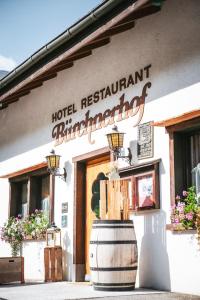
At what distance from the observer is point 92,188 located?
339 inches

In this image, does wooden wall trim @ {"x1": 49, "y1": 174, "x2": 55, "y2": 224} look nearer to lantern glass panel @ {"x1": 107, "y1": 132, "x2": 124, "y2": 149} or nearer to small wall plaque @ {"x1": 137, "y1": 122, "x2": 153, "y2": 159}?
lantern glass panel @ {"x1": 107, "y1": 132, "x2": 124, "y2": 149}

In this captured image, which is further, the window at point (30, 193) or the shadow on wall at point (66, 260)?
the window at point (30, 193)

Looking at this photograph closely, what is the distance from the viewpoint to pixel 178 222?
630 centimetres

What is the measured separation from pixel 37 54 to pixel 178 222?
3.78 m

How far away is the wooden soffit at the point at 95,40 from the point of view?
21.1 ft

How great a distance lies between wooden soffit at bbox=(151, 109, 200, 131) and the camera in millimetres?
6205

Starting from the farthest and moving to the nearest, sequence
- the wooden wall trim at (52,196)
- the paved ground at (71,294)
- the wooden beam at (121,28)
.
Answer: the wooden wall trim at (52,196) < the wooden beam at (121,28) < the paved ground at (71,294)

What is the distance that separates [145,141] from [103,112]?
1.30 meters

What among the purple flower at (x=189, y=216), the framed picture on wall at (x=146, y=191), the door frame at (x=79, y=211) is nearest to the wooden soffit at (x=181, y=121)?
the framed picture on wall at (x=146, y=191)

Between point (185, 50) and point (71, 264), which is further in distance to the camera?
point (71, 264)

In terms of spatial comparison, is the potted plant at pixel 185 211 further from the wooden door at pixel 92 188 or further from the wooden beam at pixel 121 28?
the wooden beam at pixel 121 28

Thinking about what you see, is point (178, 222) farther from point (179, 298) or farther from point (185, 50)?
point (185, 50)

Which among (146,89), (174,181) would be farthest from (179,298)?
(146,89)

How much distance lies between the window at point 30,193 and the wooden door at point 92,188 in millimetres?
1354
